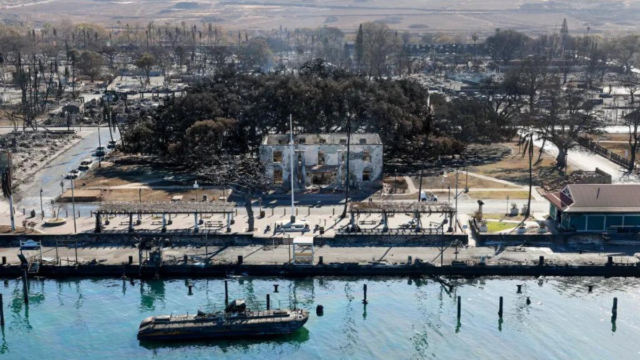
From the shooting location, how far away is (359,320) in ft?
175

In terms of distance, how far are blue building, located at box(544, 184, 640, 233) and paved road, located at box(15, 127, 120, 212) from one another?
45.4 meters

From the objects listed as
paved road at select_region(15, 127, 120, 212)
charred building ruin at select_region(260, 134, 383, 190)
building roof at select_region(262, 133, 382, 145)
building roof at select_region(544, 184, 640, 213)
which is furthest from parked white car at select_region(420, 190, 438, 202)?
paved road at select_region(15, 127, 120, 212)

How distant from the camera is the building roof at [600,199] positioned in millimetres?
65994

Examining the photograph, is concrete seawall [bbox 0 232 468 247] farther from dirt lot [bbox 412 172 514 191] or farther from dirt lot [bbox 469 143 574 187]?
dirt lot [bbox 469 143 574 187]

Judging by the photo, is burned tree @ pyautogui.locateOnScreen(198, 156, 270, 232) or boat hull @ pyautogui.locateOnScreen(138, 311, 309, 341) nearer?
boat hull @ pyautogui.locateOnScreen(138, 311, 309, 341)

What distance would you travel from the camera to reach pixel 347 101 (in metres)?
88.1

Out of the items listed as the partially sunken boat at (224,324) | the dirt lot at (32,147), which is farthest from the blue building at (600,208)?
the dirt lot at (32,147)

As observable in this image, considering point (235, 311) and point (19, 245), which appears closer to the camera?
point (235, 311)

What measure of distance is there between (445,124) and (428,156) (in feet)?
31.4

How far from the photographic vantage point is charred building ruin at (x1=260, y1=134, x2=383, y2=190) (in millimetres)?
79500

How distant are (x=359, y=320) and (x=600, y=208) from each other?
24.5 metres

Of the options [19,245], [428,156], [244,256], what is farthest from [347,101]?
[19,245]

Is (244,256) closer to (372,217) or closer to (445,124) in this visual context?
(372,217)

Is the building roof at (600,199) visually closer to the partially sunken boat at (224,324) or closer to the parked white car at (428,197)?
the parked white car at (428,197)
